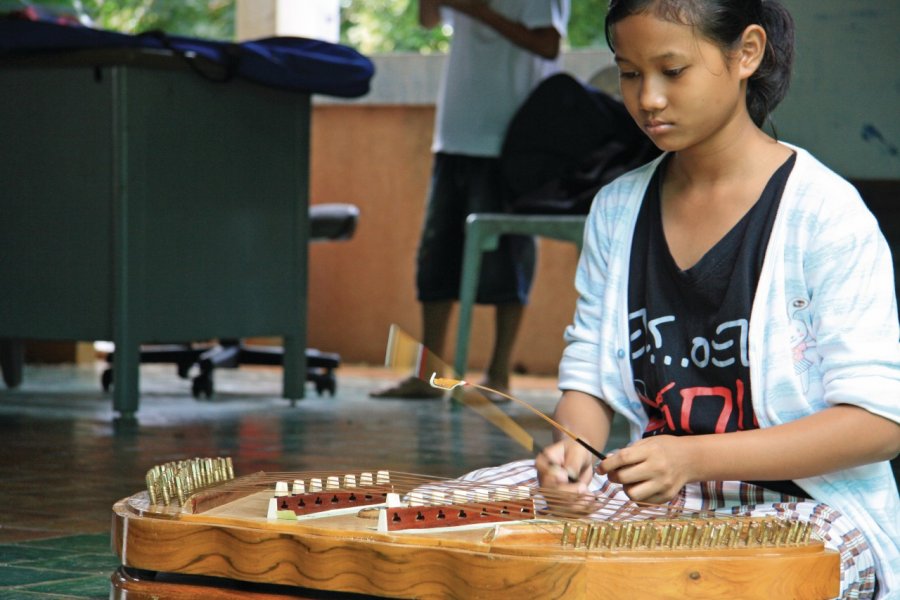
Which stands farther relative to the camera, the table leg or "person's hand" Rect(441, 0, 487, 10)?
the table leg

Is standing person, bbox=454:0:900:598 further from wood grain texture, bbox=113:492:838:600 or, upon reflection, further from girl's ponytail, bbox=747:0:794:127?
wood grain texture, bbox=113:492:838:600

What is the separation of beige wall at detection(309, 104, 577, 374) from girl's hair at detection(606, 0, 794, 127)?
5.77 metres

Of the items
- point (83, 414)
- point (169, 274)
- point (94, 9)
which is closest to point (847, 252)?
point (169, 274)

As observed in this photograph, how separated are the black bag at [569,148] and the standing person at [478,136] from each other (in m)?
0.22

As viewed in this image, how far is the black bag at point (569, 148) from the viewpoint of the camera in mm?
4832

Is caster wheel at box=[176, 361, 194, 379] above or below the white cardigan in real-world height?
below

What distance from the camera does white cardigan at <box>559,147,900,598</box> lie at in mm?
1605

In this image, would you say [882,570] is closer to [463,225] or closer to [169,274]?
[169,274]

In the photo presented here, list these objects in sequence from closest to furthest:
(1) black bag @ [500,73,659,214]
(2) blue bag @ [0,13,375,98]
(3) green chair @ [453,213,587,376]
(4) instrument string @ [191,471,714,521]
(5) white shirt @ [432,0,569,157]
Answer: (4) instrument string @ [191,471,714,521] < (2) blue bag @ [0,13,375,98] < (3) green chair @ [453,213,587,376] < (1) black bag @ [500,73,659,214] < (5) white shirt @ [432,0,569,157]

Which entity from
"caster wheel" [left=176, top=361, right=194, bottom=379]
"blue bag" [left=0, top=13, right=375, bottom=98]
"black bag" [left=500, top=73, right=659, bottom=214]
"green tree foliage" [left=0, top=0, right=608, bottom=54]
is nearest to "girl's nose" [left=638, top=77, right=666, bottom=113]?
"blue bag" [left=0, top=13, right=375, bottom=98]

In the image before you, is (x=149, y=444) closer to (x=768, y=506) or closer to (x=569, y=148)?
(x=569, y=148)

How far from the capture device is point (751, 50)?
69.1 inches

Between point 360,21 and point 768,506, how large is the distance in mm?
16045

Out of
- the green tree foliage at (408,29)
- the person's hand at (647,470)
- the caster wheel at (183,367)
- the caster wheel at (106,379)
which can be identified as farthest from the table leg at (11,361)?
the green tree foliage at (408,29)
